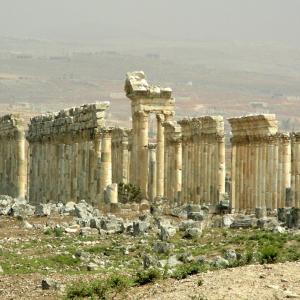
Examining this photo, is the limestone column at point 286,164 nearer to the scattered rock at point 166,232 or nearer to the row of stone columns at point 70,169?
the row of stone columns at point 70,169

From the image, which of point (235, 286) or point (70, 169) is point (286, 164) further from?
point (235, 286)

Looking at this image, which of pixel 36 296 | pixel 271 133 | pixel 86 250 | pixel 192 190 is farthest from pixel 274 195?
pixel 36 296

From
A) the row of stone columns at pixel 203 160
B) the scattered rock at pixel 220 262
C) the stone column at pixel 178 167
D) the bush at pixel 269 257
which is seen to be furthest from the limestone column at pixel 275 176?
the bush at pixel 269 257

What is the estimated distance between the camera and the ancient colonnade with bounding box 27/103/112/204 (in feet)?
181

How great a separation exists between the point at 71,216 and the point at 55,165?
66.2ft

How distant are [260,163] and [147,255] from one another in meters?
21.9

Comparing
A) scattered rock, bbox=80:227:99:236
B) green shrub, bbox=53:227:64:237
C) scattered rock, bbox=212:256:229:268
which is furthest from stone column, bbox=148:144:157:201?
scattered rock, bbox=212:256:229:268

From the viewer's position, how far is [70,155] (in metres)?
61.6

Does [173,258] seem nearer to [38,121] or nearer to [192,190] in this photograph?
[192,190]

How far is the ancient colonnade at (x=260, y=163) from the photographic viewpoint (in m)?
48.3

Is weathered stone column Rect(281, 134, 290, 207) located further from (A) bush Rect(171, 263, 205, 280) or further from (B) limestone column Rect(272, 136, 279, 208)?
(A) bush Rect(171, 263, 205, 280)

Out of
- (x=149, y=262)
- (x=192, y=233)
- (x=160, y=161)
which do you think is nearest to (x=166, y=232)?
(x=192, y=233)

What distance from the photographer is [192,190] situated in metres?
56.8

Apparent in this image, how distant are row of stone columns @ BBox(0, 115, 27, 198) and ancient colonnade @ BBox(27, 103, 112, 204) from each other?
116cm
